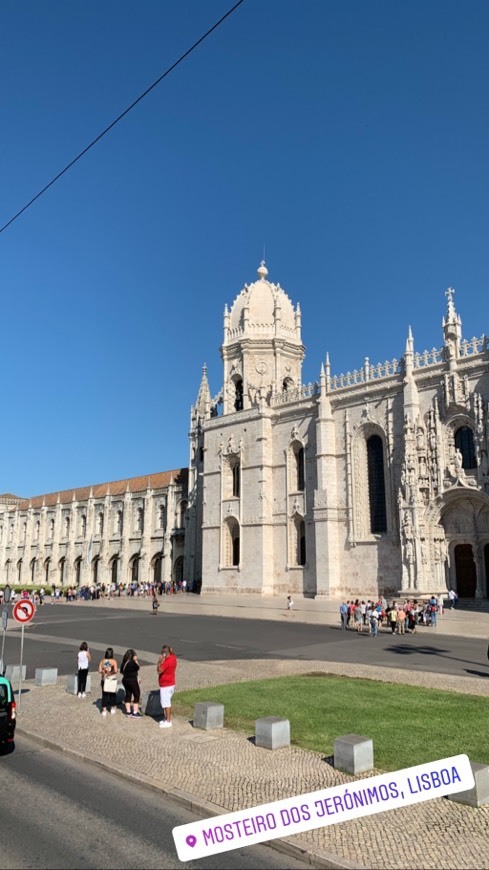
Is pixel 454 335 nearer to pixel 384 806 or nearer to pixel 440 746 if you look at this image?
pixel 440 746

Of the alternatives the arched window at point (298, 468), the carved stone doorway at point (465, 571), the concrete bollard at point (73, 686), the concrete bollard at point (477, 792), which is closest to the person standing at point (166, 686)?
the concrete bollard at point (73, 686)

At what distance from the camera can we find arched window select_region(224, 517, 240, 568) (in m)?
50.5

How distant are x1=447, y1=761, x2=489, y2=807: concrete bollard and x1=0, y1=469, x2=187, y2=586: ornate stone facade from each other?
5796 cm

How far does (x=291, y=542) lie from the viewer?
46.3 m

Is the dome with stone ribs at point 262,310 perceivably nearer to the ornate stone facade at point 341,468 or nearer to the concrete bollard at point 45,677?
the ornate stone facade at point 341,468

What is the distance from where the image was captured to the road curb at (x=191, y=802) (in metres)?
5.94

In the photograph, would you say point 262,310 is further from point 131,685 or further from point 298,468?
point 131,685

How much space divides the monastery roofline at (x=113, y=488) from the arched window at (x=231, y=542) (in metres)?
17.1

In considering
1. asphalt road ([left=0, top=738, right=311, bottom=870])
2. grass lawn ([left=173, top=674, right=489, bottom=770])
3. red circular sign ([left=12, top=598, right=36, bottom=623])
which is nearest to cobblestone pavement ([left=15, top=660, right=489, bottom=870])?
asphalt road ([left=0, top=738, right=311, bottom=870])

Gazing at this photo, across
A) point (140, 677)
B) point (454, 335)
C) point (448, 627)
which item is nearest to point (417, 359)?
point (454, 335)

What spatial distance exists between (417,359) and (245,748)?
3479cm

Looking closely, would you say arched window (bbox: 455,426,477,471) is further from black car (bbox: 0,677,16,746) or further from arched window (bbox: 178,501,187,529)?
black car (bbox: 0,677,16,746)

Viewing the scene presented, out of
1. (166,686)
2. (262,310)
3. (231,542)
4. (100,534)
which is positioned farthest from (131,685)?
(100,534)

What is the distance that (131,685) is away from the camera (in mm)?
11711
